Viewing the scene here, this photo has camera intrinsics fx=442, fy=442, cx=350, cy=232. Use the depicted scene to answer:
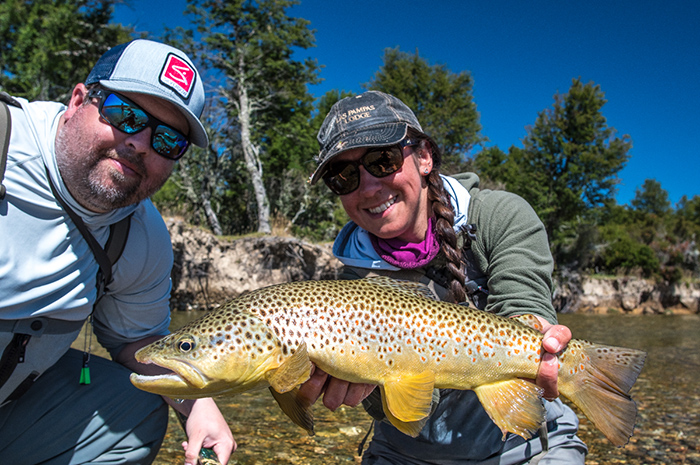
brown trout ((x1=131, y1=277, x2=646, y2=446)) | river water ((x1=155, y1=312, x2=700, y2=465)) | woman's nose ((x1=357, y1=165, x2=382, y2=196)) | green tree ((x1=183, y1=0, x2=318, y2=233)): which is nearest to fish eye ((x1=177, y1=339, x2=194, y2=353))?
brown trout ((x1=131, y1=277, x2=646, y2=446))

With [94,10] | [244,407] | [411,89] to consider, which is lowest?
[244,407]

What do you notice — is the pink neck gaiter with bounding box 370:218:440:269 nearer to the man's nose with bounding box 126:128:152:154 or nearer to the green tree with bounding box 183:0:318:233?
the man's nose with bounding box 126:128:152:154

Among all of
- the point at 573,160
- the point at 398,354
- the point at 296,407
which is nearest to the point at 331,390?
the point at 296,407

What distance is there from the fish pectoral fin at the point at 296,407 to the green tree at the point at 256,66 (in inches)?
750

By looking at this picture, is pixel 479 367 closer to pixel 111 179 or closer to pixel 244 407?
pixel 111 179

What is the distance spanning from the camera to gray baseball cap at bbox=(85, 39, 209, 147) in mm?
2766

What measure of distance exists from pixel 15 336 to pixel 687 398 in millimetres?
7870

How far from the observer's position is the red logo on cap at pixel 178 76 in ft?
9.30

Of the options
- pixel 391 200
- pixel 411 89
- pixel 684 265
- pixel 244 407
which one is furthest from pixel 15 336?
pixel 684 265

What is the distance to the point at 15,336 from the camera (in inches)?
99.4

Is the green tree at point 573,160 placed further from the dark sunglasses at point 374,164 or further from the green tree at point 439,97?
the dark sunglasses at point 374,164

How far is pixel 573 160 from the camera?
27.6 meters

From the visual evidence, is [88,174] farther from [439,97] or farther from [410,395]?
[439,97]

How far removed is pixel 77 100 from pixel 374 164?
6.55 ft
